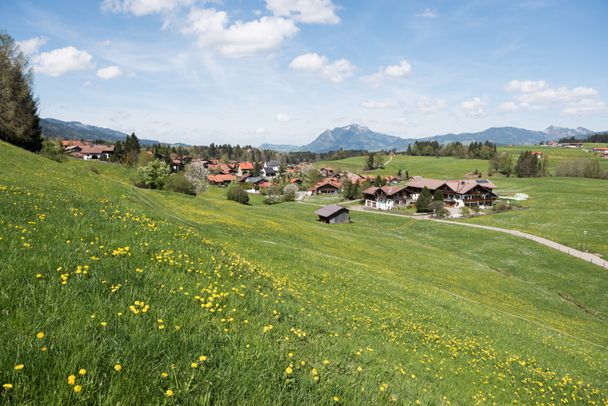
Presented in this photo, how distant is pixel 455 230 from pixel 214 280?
3151 inches

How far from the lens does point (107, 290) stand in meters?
6.55

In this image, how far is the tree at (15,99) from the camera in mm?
57750

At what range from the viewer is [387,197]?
411ft

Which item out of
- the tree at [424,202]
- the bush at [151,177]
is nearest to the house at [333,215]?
the tree at [424,202]

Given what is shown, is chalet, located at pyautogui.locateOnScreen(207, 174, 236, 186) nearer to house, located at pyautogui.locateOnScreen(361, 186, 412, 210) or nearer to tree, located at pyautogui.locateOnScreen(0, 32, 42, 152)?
house, located at pyautogui.locateOnScreen(361, 186, 412, 210)

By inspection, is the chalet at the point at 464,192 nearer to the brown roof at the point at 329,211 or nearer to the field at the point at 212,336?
the brown roof at the point at 329,211

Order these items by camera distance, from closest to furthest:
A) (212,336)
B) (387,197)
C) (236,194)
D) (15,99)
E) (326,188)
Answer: (212,336), (15,99), (236,194), (387,197), (326,188)

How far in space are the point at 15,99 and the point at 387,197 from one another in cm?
10942

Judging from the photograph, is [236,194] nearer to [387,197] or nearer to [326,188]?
[387,197]

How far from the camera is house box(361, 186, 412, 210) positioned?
125438 mm

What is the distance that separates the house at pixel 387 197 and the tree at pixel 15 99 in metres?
106

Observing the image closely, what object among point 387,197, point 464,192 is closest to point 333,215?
point 387,197

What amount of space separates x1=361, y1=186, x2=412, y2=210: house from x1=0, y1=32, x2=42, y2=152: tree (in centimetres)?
10562

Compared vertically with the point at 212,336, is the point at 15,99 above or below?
above
